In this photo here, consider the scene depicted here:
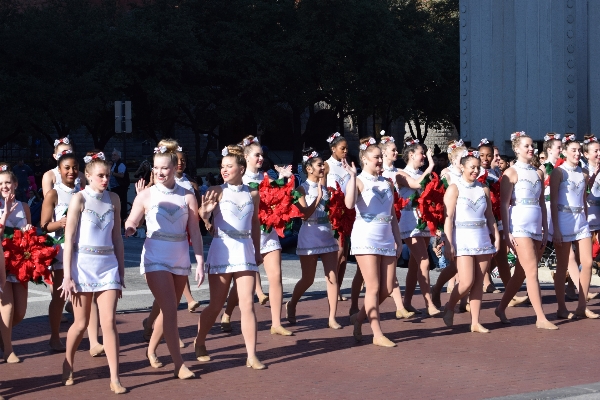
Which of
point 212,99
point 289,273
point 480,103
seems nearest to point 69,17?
point 212,99

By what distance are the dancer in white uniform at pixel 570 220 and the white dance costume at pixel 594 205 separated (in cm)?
76

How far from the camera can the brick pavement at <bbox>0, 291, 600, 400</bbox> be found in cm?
762

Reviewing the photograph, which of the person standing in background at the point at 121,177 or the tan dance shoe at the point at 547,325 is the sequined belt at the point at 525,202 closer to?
the tan dance shoe at the point at 547,325

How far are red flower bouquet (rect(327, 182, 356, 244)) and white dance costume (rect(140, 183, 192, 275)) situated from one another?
2.45 meters

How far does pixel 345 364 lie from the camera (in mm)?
8594

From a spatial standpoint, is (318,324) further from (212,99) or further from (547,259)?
(212,99)

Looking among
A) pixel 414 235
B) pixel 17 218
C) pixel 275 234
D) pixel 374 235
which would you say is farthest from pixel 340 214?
pixel 17 218

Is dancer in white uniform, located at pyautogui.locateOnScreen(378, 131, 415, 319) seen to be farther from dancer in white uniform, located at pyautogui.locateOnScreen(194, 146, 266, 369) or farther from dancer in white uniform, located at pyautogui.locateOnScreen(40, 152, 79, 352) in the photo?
dancer in white uniform, located at pyautogui.locateOnScreen(40, 152, 79, 352)

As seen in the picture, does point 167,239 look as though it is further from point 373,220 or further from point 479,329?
point 479,329

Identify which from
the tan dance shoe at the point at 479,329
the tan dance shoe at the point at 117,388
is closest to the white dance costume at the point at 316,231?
the tan dance shoe at the point at 479,329

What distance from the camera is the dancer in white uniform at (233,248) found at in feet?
27.4

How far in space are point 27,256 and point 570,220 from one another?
5.39 metres

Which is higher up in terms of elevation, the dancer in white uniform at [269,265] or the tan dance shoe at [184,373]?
the dancer in white uniform at [269,265]

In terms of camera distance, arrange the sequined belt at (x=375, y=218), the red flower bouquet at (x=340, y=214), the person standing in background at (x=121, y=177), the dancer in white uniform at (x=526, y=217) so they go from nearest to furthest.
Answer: the sequined belt at (x=375, y=218) → the red flower bouquet at (x=340, y=214) → the dancer in white uniform at (x=526, y=217) → the person standing in background at (x=121, y=177)
